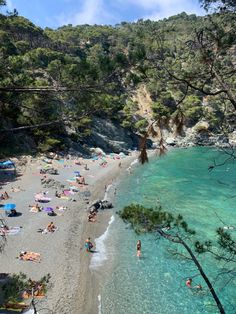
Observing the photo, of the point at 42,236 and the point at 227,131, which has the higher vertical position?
the point at 227,131

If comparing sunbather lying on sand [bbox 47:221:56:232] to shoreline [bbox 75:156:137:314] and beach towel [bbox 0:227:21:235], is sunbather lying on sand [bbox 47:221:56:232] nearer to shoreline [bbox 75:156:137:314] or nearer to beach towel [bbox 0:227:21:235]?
beach towel [bbox 0:227:21:235]

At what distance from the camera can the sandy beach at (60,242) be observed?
61.3 feet

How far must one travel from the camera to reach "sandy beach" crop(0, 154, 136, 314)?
18.7 metres

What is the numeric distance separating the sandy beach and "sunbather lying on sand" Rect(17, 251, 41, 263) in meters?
0.30

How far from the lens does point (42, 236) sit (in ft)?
83.0

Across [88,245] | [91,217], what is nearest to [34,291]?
[88,245]

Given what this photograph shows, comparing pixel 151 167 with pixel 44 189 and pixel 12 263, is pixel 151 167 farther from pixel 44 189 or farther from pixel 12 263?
pixel 12 263

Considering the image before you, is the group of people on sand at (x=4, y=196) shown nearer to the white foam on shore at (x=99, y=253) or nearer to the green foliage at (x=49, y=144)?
the white foam on shore at (x=99, y=253)

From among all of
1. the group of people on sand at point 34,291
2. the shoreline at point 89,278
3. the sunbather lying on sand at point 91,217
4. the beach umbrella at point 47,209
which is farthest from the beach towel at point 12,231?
the group of people on sand at point 34,291

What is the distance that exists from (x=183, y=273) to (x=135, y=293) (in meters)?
3.73

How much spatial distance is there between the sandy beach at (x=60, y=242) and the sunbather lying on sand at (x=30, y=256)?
30 centimetres

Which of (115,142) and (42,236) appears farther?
(115,142)

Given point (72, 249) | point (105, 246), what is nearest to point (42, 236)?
point (72, 249)

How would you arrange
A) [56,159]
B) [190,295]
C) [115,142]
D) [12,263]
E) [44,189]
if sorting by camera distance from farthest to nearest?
1. [115,142]
2. [56,159]
3. [44,189]
4. [12,263]
5. [190,295]
